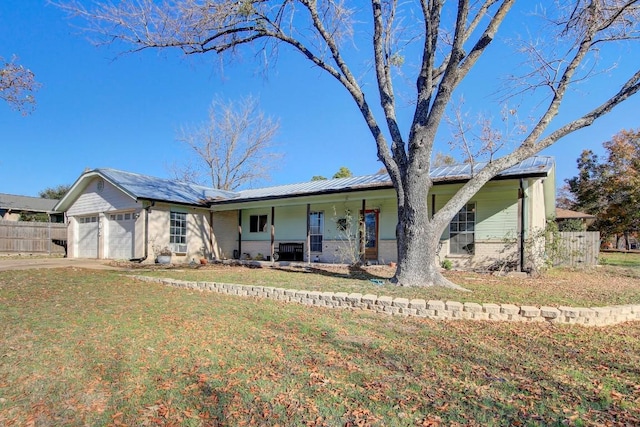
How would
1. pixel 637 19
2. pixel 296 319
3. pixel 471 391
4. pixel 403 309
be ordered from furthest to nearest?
pixel 637 19, pixel 403 309, pixel 296 319, pixel 471 391

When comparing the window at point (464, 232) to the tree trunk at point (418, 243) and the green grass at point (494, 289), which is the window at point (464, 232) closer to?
the green grass at point (494, 289)

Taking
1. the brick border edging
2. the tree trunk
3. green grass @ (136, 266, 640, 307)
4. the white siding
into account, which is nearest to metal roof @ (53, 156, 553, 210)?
the white siding

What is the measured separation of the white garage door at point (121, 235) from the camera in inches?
609

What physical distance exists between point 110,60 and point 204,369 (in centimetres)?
908

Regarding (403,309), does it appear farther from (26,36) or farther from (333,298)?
(26,36)

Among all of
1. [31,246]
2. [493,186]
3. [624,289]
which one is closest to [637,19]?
[493,186]

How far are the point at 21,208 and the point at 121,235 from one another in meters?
16.2

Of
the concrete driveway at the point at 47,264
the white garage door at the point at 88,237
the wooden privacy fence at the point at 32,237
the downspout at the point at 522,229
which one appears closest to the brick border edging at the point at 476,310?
the downspout at the point at 522,229

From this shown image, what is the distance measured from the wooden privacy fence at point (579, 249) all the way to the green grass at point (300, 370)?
31.2 ft

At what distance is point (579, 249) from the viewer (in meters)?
13.8

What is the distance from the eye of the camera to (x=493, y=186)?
1109cm

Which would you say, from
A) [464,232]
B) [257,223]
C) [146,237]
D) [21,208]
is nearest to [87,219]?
[146,237]

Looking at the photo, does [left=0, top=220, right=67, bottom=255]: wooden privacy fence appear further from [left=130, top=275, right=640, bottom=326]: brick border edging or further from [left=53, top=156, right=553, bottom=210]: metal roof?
[left=130, top=275, right=640, bottom=326]: brick border edging

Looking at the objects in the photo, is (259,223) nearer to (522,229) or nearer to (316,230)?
(316,230)
